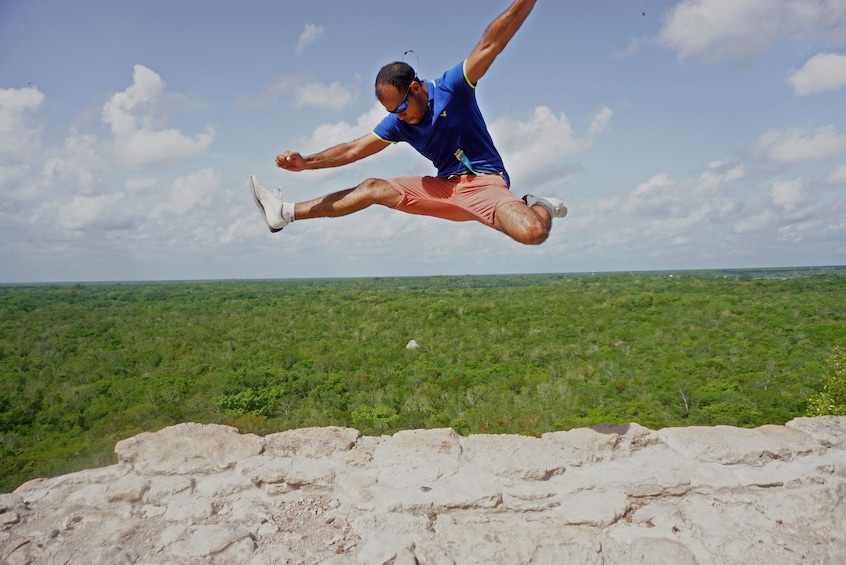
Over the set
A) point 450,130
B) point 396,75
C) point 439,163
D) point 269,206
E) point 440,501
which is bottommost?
point 440,501

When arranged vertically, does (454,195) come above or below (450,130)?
below

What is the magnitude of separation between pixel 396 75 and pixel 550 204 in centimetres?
115

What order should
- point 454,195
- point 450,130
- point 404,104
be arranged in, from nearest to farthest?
Answer: 1. point 404,104
2. point 450,130
3. point 454,195

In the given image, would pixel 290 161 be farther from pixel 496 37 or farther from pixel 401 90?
pixel 496 37

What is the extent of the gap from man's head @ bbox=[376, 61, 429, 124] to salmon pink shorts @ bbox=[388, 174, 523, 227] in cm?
44

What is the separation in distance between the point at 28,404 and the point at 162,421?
7839 mm

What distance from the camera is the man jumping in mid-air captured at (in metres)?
2.67

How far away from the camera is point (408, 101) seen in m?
2.75

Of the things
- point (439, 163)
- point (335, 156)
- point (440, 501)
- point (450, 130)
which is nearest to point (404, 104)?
point (450, 130)

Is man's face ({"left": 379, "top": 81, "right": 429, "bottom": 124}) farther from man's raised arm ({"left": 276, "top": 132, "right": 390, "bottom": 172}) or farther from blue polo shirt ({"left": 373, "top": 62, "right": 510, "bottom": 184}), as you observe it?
man's raised arm ({"left": 276, "top": 132, "right": 390, "bottom": 172})

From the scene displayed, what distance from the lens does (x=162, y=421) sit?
62.1 feet

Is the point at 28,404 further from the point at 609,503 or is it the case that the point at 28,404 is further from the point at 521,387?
the point at 609,503

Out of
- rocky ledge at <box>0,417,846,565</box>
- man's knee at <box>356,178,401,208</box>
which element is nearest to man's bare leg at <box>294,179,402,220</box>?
man's knee at <box>356,178,401,208</box>

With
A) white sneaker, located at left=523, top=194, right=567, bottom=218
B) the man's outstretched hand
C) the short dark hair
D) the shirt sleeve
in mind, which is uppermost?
the short dark hair
